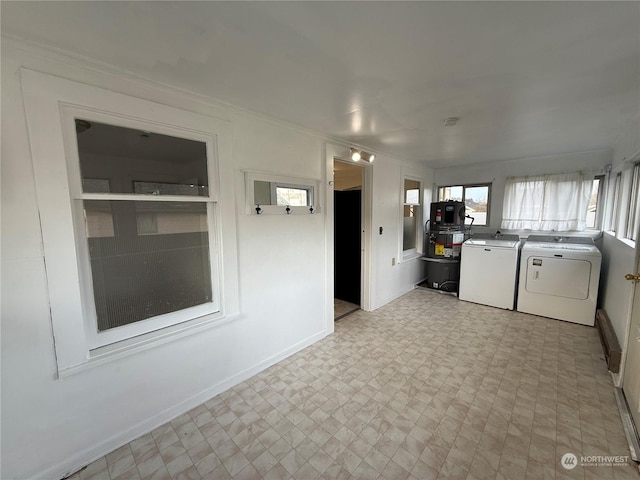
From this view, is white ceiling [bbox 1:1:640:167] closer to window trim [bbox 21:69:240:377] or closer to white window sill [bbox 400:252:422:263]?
window trim [bbox 21:69:240:377]

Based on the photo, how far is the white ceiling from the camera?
3.37 feet

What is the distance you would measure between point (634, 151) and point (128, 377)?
439cm

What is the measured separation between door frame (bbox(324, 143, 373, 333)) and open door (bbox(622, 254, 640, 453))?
2.26 meters

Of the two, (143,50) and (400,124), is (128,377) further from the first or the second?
(400,124)

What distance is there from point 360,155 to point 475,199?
269 cm

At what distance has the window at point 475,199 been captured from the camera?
436 cm

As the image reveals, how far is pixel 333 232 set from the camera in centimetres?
304

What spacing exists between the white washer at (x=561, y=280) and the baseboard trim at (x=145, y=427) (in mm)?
3319

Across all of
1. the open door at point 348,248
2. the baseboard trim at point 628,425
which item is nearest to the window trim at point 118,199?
the open door at point 348,248

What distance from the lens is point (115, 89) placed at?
4.72 feet

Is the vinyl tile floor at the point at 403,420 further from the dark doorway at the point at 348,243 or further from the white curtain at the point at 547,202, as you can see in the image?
the white curtain at the point at 547,202

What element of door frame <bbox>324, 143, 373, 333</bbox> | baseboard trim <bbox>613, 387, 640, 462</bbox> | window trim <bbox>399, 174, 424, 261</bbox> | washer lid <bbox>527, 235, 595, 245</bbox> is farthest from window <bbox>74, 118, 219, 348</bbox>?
washer lid <bbox>527, 235, 595, 245</bbox>

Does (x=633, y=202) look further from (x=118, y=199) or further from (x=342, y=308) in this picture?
(x=118, y=199)

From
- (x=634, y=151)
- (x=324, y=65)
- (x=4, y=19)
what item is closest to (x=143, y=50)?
(x=4, y=19)
